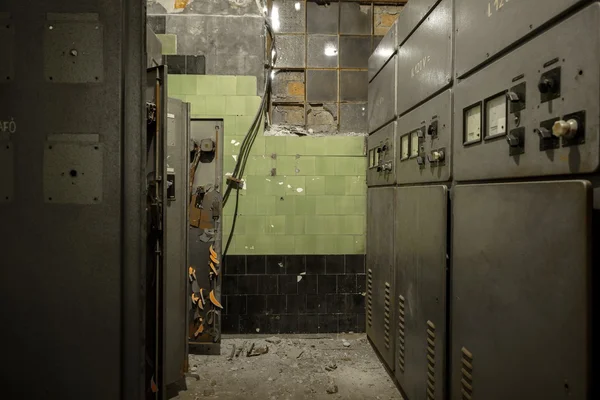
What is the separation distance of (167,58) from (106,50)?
2.40 metres

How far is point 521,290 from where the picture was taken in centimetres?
126

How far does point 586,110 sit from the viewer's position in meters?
1.01

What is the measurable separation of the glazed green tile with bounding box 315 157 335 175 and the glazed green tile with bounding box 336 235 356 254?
657 mm

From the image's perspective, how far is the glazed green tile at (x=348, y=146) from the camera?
3703 millimetres

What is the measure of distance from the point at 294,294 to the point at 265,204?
36.4 inches

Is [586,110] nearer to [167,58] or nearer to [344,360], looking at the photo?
[344,360]

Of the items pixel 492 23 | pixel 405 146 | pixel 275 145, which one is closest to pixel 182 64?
pixel 275 145

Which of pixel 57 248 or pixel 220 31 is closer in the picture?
pixel 57 248

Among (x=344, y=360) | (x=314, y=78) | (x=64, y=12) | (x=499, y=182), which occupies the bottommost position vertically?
(x=344, y=360)

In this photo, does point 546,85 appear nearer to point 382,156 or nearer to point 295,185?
point 382,156

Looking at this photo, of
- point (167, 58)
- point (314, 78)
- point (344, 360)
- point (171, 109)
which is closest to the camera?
point (171, 109)

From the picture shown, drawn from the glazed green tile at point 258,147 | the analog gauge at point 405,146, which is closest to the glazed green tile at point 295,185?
the glazed green tile at point 258,147

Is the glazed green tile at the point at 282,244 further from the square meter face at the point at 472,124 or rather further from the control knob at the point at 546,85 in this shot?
the control knob at the point at 546,85

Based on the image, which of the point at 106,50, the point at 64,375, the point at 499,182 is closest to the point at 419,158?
the point at 499,182
